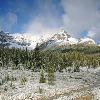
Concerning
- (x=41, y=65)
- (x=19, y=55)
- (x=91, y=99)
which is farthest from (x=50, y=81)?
(x=19, y=55)

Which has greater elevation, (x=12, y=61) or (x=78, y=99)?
(x=12, y=61)

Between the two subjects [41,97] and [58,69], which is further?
[58,69]

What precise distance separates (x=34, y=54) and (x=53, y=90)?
85.2 metres

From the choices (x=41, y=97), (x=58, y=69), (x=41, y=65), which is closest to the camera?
(x=41, y=97)

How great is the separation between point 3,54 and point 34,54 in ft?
70.1

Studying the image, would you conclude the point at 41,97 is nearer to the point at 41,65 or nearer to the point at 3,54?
the point at 41,65

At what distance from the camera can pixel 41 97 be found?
51.9 m

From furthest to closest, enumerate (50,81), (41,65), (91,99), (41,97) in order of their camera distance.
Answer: (41,65) < (50,81) < (41,97) < (91,99)

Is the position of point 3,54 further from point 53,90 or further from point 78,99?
point 78,99

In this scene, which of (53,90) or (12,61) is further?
(12,61)

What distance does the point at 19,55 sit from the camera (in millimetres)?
145750

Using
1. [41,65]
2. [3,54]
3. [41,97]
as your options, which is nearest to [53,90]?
[41,97]

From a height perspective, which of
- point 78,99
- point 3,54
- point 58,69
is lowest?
A: point 78,99

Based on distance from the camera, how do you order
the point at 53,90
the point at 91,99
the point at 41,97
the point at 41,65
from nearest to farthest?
1. the point at 91,99
2. the point at 41,97
3. the point at 53,90
4. the point at 41,65
